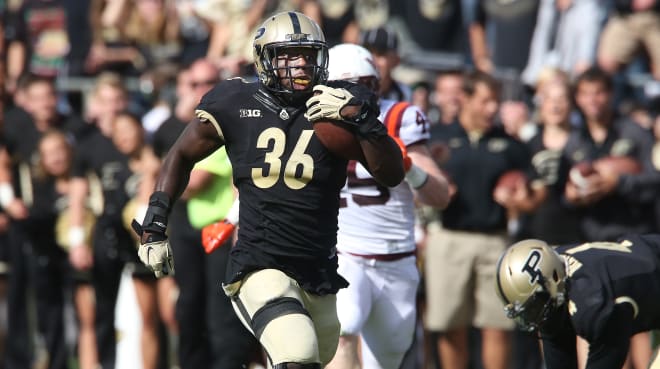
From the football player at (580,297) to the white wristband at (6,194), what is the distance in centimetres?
466

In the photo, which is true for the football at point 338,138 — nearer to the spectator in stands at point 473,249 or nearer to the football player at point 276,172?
the football player at point 276,172

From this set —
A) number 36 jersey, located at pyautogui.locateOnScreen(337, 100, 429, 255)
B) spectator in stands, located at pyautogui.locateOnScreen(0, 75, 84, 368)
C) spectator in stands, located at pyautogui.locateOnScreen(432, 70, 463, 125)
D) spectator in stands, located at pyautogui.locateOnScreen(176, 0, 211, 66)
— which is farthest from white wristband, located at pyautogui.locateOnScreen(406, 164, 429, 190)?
spectator in stands, located at pyautogui.locateOnScreen(176, 0, 211, 66)

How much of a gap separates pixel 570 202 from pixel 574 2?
9.79 feet

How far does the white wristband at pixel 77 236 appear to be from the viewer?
9742 millimetres

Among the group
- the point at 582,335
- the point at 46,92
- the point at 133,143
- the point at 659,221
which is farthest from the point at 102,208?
the point at 582,335

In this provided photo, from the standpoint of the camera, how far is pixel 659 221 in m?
8.93

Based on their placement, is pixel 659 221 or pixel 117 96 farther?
pixel 117 96

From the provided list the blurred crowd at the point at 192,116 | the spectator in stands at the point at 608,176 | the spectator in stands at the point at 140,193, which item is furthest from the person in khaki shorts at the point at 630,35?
the spectator in stands at the point at 140,193

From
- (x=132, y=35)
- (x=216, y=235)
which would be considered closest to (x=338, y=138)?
(x=216, y=235)

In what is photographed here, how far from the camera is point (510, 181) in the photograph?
9.02 meters

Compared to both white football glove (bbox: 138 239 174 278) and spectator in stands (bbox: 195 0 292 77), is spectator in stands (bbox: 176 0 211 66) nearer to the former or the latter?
spectator in stands (bbox: 195 0 292 77)

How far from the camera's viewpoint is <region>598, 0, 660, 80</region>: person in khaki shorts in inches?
428

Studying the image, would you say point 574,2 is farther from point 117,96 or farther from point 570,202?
point 117,96

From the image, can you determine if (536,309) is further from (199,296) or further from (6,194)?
(6,194)
